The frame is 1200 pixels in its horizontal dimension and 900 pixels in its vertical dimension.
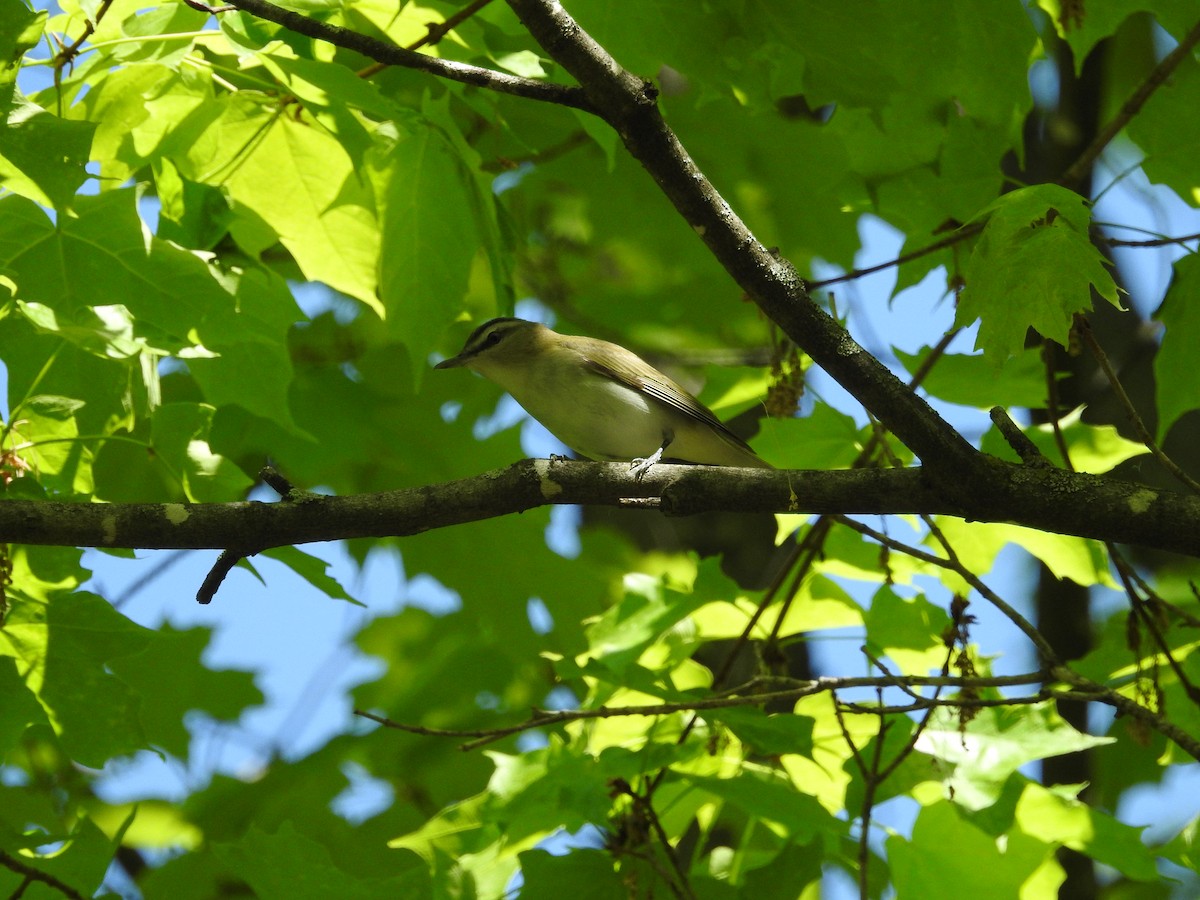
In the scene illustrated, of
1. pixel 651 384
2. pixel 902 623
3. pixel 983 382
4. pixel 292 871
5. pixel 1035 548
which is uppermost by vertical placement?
pixel 651 384

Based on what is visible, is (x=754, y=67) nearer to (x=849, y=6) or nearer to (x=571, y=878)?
(x=849, y=6)

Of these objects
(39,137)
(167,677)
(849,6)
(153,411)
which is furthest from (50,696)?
(849,6)

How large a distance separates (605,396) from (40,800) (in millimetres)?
2852

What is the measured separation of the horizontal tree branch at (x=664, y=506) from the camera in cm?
231

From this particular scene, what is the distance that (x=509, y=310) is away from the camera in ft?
11.3

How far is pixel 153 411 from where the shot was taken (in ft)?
9.87

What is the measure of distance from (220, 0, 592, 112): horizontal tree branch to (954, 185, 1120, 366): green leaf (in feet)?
2.96

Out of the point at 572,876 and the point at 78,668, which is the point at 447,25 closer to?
the point at 78,668

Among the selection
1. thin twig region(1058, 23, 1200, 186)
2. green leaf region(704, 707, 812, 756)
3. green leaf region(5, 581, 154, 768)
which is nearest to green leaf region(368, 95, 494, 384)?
green leaf region(5, 581, 154, 768)

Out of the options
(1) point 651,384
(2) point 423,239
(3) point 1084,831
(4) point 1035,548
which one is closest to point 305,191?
(2) point 423,239

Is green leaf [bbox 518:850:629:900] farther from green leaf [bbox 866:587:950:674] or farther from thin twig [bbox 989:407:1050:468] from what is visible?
thin twig [bbox 989:407:1050:468]

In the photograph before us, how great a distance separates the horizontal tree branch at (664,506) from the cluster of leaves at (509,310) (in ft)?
1.08

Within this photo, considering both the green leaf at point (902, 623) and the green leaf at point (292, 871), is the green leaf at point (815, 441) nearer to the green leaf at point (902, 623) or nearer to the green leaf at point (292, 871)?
the green leaf at point (902, 623)

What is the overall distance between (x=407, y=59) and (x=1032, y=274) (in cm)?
136
